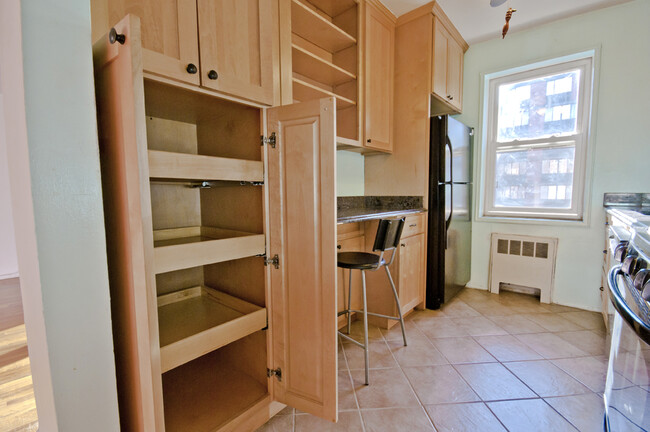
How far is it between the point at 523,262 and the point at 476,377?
5.54 feet

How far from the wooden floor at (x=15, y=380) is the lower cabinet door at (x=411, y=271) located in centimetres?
220

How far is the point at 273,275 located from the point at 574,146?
305cm

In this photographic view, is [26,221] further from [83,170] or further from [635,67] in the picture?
[635,67]

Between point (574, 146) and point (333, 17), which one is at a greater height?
point (333, 17)

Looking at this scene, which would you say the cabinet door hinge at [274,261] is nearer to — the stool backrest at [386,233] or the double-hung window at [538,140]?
the stool backrest at [386,233]

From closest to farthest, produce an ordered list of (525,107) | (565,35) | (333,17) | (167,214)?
(167,214) < (333,17) < (565,35) < (525,107)

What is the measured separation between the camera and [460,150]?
263 centimetres

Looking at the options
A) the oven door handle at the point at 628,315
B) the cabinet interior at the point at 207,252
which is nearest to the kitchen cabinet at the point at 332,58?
the cabinet interior at the point at 207,252

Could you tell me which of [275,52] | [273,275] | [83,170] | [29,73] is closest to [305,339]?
[273,275]

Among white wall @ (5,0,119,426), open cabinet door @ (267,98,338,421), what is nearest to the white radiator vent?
open cabinet door @ (267,98,338,421)

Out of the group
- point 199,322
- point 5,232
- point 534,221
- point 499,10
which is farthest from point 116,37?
point 5,232

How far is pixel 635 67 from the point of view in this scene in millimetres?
2289

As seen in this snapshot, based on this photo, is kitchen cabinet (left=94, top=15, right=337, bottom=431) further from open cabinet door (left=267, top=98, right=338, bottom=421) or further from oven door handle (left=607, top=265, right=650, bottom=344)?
oven door handle (left=607, top=265, right=650, bottom=344)

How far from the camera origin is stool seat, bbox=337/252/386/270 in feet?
5.46
